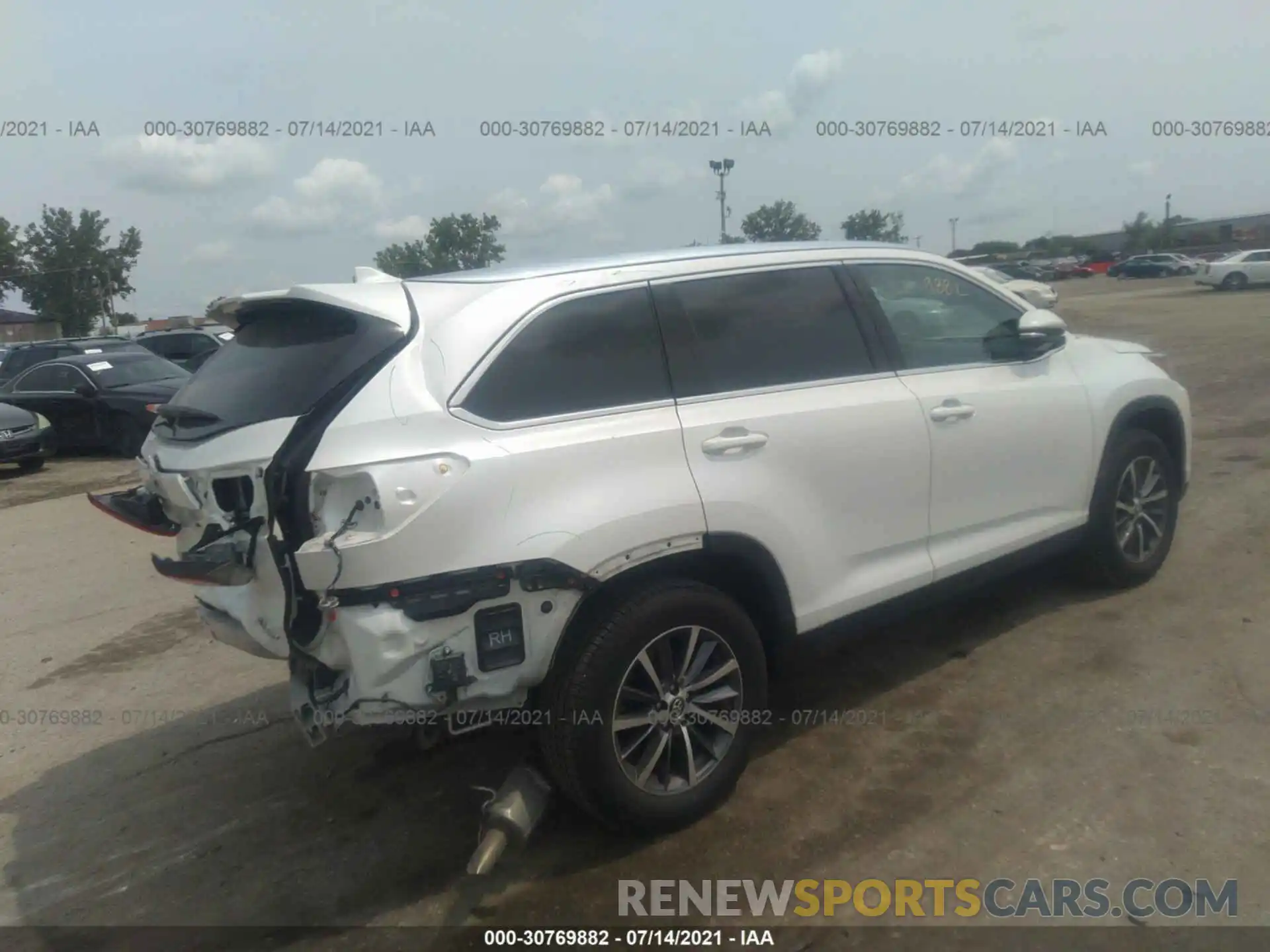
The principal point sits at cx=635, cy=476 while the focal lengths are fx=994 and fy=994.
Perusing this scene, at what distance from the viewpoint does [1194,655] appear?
14.8ft

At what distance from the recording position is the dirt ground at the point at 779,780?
3.25 meters

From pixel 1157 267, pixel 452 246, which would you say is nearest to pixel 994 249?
pixel 1157 267

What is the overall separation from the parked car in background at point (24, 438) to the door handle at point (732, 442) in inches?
501

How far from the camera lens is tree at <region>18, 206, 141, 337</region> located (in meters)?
61.8

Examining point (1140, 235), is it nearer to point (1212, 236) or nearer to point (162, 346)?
point (1212, 236)

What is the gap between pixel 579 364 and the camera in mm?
3393

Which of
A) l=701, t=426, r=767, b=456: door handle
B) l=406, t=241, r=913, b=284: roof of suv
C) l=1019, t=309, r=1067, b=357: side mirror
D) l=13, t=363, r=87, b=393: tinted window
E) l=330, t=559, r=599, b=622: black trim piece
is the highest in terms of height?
l=406, t=241, r=913, b=284: roof of suv

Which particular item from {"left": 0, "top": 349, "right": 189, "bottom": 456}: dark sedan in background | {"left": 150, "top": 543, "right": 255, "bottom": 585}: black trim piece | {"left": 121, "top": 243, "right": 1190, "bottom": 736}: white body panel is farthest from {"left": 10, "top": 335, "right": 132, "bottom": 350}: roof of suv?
{"left": 150, "top": 543, "right": 255, "bottom": 585}: black trim piece

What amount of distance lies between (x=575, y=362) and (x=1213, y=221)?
325ft

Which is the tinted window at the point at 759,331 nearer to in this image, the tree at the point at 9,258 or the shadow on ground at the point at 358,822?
the shadow on ground at the point at 358,822

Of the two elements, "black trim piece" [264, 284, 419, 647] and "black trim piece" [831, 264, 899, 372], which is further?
"black trim piece" [831, 264, 899, 372]

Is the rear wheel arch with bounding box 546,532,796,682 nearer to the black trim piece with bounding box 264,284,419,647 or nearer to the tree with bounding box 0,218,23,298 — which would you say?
the black trim piece with bounding box 264,284,419,647

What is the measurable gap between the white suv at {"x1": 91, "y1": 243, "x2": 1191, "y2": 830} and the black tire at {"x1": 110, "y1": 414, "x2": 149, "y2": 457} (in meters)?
10.8

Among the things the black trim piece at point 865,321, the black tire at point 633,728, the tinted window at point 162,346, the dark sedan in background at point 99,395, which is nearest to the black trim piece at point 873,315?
the black trim piece at point 865,321
